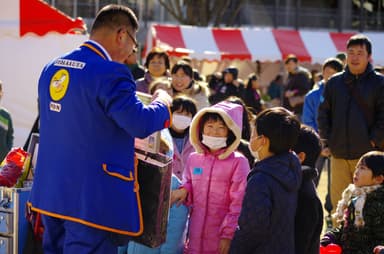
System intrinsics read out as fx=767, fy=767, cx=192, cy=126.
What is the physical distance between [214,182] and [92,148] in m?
1.36

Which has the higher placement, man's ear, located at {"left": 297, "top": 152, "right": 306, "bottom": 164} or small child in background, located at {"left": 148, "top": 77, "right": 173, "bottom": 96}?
small child in background, located at {"left": 148, "top": 77, "right": 173, "bottom": 96}

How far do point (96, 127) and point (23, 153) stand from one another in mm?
1269

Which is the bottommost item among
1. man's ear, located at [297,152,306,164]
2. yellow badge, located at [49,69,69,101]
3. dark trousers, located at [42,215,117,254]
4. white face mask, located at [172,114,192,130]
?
dark trousers, located at [42,215,117,254]

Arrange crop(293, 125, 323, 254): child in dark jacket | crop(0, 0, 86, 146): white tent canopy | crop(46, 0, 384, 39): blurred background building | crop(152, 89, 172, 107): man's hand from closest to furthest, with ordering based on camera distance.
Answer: crop(152, 89, 172, 107): man's hand
crop(293, 125, 323, 254): child in dark jacket
crop(0, 0, 86, 146): white tent canopy
crop(46, 0, 384, 39): blurred background building

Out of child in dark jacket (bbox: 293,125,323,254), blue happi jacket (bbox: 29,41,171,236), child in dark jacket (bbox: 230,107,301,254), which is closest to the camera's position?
blue happi jacket (bbox: 29,41,171,236)

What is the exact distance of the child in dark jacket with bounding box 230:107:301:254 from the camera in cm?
407

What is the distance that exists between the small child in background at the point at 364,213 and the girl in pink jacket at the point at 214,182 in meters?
0.79

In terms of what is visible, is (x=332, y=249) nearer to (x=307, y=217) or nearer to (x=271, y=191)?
(x=307, y=217)

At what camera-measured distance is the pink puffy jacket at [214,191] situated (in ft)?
16.0

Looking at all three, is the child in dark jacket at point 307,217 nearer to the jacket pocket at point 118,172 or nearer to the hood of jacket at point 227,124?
the hood of jacket at point 227,124

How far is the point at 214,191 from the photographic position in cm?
492

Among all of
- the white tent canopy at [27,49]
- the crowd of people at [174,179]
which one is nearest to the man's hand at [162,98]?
the crowd of people at [174,179]

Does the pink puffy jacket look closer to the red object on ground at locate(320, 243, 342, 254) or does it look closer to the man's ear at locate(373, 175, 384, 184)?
the red object on ground at locate(320, 243, 342, 254)

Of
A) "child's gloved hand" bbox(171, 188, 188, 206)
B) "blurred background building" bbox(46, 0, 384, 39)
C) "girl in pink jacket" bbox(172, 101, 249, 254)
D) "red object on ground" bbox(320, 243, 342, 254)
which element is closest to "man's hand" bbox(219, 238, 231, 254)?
"girl in pink jacket" bbox(172, 101, 249, 254)
